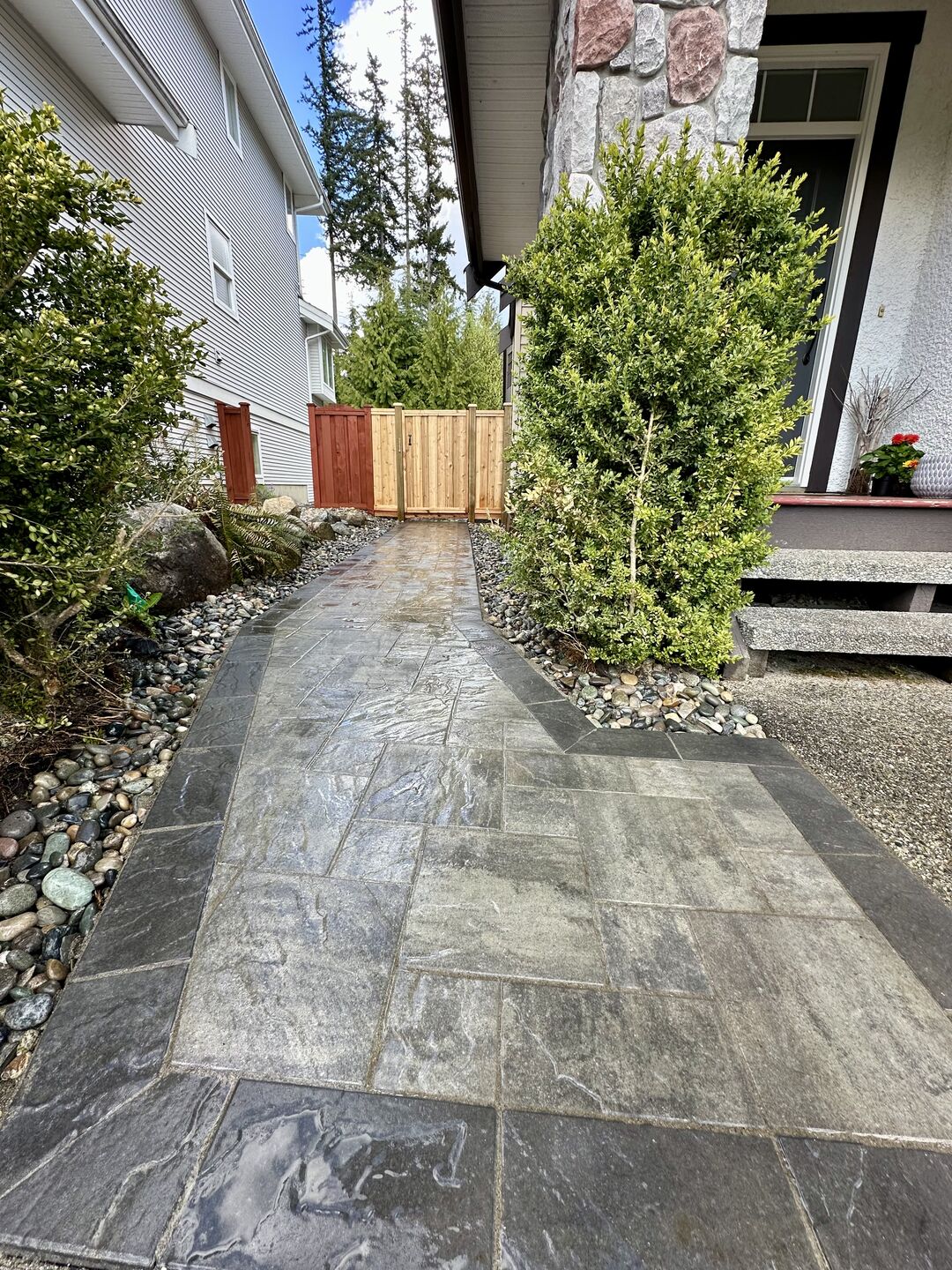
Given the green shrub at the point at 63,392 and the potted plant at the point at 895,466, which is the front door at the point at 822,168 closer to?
the potted plant at the point at 895,466

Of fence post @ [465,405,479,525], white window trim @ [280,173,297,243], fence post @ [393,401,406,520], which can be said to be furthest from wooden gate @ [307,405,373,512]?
white window trim @ [280,173,297,243]

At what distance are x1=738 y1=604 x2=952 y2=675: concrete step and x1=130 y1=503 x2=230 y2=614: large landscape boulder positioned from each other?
3.44 m

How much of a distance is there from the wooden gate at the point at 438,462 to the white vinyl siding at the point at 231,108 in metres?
4.62

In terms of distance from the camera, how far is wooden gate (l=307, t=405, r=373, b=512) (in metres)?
9.71

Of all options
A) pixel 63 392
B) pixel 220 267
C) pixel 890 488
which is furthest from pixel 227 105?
pixel 890 488

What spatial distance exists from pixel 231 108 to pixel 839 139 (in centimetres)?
938

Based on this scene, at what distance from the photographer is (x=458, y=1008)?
1.19 metres

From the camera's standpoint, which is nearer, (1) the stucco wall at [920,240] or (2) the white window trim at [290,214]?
(1) the stucco wall at [920,240]

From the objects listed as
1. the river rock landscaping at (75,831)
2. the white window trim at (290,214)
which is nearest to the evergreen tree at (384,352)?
the white window trim at (290,214)

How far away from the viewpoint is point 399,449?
9.73 m

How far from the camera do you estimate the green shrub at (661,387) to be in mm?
2398

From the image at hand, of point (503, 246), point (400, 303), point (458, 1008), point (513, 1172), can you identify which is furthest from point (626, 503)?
point (400, 303)

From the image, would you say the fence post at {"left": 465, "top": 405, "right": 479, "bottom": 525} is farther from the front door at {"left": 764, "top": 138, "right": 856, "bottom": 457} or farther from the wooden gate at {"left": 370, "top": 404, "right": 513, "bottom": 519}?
the front door at {"left": 764, "top": 138, "right": 856, "bottom": 457}

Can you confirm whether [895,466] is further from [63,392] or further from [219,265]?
[219,265]
